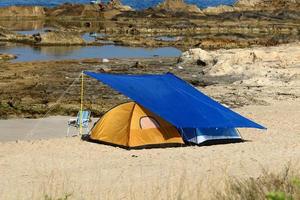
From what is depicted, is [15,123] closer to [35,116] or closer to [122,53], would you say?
[35,116]

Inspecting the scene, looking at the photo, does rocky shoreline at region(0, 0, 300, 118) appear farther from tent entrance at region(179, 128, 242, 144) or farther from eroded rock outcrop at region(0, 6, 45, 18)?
eroded rock outcrop at region(0, 6, 45, 18)

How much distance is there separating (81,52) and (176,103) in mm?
25631

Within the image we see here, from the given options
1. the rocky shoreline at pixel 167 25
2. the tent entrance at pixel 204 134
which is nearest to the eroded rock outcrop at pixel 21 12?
the rocky shoreline at pixel 167 25

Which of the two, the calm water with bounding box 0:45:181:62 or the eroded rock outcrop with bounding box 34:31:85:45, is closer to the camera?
the calm water with bounding box 0:45:181:62

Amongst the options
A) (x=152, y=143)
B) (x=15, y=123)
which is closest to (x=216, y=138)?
(x=152, y=143)

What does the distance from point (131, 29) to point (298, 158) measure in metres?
47.2

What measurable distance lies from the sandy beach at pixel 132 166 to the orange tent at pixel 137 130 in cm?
37

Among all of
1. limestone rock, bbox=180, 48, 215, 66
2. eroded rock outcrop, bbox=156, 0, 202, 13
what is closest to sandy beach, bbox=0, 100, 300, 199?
limestone rock, bbox=180, 48, 215, 66

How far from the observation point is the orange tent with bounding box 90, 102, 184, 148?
1402cm

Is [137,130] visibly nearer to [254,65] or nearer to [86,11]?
[254,65]

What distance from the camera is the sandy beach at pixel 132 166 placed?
949cm

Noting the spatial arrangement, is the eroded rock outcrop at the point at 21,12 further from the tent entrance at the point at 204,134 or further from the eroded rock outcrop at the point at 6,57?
the tent entrance at the point at 204,134

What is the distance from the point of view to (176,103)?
14391mm

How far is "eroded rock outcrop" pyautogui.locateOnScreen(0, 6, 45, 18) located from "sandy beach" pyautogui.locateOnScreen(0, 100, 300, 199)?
66017 mm
